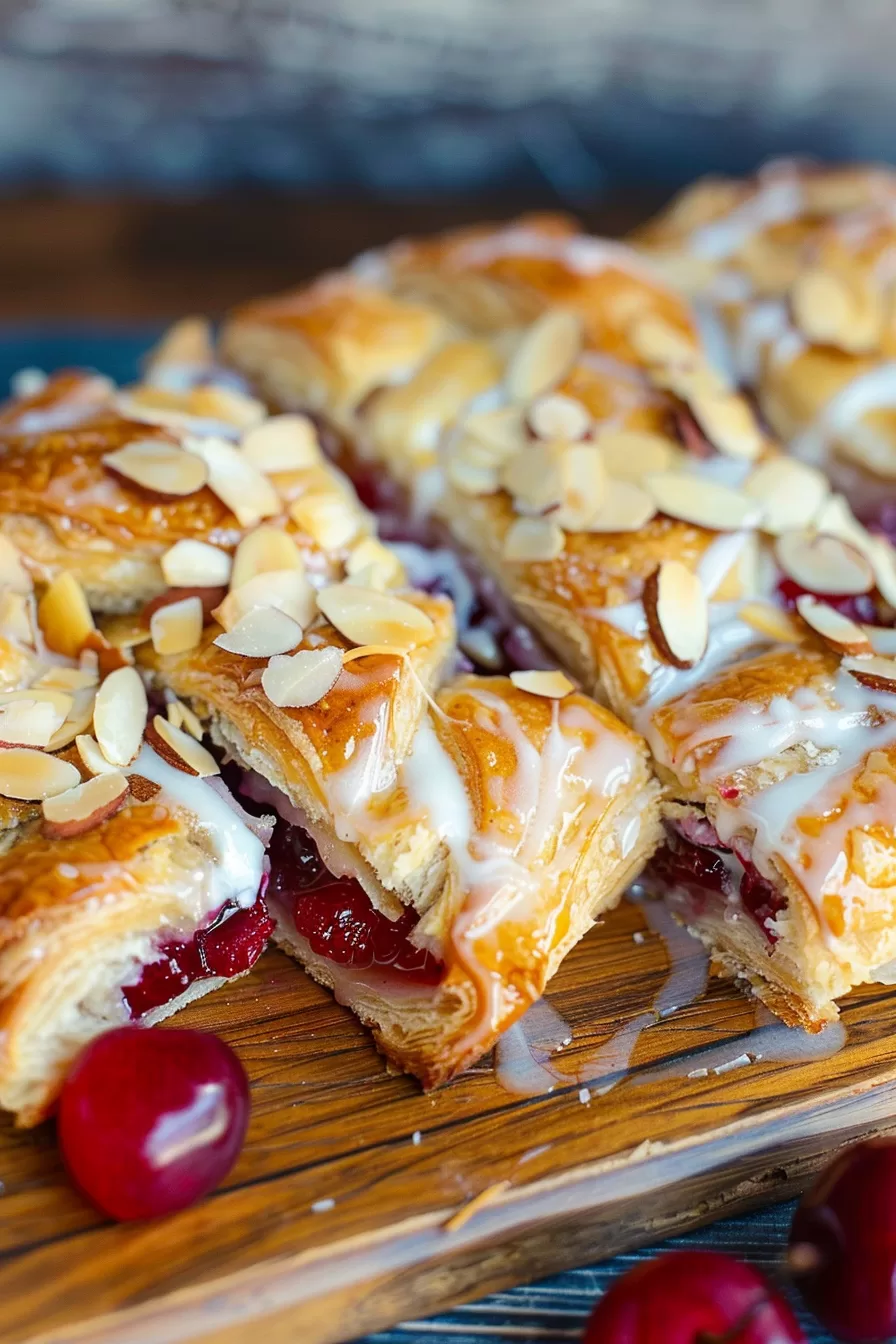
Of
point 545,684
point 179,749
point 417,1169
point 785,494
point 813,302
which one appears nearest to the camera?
point 417,1169

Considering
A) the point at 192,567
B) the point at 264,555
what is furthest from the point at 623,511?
the point at 192,567

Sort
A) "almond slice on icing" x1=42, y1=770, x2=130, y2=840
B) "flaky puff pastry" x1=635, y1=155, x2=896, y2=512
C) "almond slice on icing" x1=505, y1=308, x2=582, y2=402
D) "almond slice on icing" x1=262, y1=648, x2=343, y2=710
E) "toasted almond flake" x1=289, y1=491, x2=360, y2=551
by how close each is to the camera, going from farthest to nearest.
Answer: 1. "flaky puff pastry" x1=635, y1=155, x2=896, y2=512
2. "almond slice on icing" x1=505, y1=308, x2=582, y2=402
3. "toasted almond flake" x1=289, y1=491, x2=360, y2=551
4. "almond slice on icing" x1=262, y1=648, x2=343, y2=710
5. "almond slice on icing" x1=42, y1=770, x2=130, y2=840

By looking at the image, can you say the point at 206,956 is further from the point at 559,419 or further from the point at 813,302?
the point at 813,302

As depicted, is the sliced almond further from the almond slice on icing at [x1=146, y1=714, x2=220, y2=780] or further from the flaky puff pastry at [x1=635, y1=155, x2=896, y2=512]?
the flaky puff pastry at [x1=635, y1=155, x2=896, y2=512]

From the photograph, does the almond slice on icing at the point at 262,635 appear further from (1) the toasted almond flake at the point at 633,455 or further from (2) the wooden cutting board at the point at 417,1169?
(1) the toasted almond flake at the point at 633,455

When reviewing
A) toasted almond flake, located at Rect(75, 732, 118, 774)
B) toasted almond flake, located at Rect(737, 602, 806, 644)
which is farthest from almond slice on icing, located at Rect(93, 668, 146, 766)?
toasted almond flake, located at Rect(737, 602, 806, 644)

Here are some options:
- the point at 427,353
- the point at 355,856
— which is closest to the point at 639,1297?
the point at 355,856
